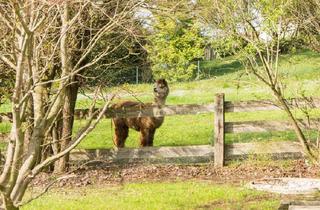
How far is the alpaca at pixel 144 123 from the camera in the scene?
40.5 feet

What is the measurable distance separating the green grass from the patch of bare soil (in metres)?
0.47

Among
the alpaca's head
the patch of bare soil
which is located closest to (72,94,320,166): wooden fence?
the patch of bare soil

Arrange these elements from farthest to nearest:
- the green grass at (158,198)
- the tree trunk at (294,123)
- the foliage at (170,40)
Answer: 1. the tree trunk at (294,123)
2. the foliage at (170,40)
3. the green grass at (158,198)

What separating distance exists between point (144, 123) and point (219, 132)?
1980mm

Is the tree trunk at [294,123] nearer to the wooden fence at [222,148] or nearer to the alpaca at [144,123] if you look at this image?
the wooden fence at [222,148]

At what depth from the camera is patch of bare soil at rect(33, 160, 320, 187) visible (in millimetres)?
10133

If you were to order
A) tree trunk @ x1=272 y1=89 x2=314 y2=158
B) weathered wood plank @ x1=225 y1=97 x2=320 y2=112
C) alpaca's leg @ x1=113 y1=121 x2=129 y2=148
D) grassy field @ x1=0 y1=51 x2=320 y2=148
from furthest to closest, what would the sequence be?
alpaca's leg @ x1=113 y1=121 x2=129 y2=148 → grassy field @ x1=0 y1=51 x2=320 y2=148 → weathered wood plank @ x1=225 y1=97 x2=320 y2=112 → tree trunk @ x1=272 y1=89 x2=314 y2=158

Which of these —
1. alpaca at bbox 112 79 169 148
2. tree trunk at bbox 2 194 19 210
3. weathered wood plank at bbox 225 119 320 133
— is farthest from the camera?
alpaca at bbox 112 79 169 148

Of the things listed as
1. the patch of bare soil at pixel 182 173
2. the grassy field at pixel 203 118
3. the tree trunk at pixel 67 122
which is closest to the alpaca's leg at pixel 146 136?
the grassy field at pixel 203 118

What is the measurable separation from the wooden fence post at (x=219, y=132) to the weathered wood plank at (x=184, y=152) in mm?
130

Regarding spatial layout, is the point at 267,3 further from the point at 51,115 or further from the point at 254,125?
the point at 51,115

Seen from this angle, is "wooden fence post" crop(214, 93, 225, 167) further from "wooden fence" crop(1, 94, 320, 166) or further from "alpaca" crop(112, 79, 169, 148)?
"alpaca" crop(112, 79, 169, 148)

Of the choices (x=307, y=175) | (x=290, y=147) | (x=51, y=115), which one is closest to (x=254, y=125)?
(x=290, y=147)

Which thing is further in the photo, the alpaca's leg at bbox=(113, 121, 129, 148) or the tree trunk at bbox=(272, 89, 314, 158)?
the alpaca's leg at bbox=(113, 121, 129, 148)
